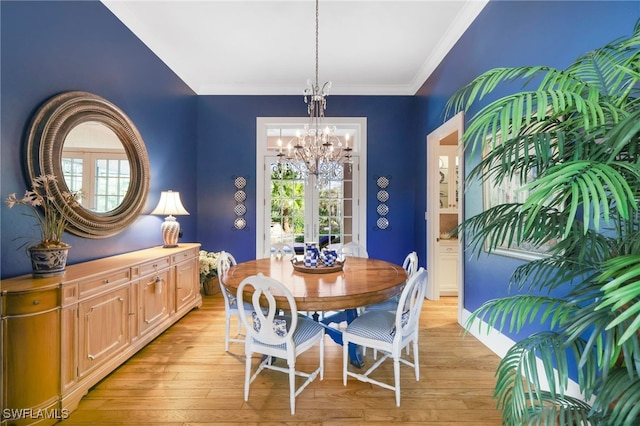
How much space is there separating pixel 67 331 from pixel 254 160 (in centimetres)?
321

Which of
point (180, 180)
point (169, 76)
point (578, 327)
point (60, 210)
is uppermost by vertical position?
point (169, 76)

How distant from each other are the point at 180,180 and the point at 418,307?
3591 mm

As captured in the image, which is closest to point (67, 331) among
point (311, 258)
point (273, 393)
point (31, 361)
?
point (31, 361)

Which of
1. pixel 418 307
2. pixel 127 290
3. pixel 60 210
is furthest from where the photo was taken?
pixel 127 290

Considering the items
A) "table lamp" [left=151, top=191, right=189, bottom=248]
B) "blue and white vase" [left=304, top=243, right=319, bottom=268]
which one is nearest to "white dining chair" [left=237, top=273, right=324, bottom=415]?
"blue and white vase" [left=304, top=243, right=319, bottom=268]

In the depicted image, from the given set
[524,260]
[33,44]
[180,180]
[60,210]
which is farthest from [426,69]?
[60,210]

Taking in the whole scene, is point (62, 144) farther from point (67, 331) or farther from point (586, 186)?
point (586, 186)

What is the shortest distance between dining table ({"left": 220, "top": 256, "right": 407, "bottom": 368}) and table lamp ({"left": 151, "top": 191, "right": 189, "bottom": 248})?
126cm

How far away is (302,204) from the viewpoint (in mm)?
4531

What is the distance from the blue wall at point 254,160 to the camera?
4.47 m

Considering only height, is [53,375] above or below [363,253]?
below

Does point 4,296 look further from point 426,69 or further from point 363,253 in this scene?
point 426,69

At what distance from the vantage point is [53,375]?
5.50 feet

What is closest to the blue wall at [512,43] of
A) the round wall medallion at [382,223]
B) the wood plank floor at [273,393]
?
the wood plank floor at [273,393]
